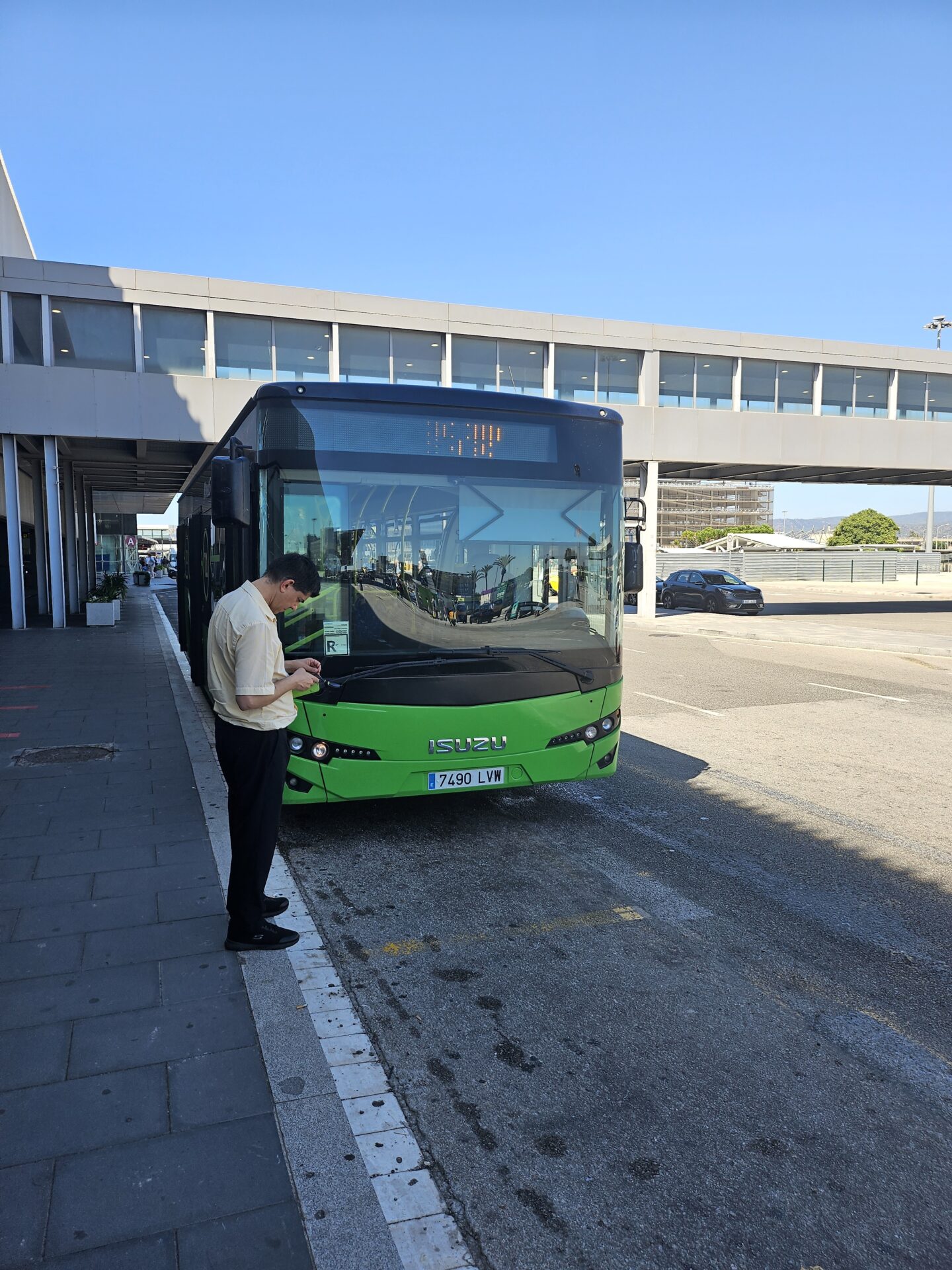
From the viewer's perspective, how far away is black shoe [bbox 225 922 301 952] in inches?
161

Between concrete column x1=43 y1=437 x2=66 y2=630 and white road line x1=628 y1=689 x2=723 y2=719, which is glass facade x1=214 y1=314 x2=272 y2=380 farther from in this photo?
white road line x1=628 y1=689 x2=723 y2=719

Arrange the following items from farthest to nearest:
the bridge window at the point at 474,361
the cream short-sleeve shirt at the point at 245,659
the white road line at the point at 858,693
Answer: the bridge window at the point at 474,361, the white road line at the point at 858,693, the cream short-sleeve shirt at the point at 245,659

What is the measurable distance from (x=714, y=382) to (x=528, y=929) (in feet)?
86.6

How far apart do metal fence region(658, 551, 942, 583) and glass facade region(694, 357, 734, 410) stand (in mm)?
30114

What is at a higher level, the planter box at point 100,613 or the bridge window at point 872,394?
the bridge window at point 872,394

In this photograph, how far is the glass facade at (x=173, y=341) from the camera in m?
21.9

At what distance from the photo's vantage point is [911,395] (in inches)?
1163

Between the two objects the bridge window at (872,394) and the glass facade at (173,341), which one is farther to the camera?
the bridge window at (872,394)

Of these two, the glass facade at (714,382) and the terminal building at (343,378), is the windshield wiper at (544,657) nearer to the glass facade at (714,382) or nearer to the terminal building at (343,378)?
the terminal building at (343,378)

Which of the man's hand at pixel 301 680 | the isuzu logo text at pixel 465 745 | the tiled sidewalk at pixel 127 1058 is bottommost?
the tiled sidewalk at pixel 127 1058

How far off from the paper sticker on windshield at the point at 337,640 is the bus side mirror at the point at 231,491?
0.83 meters

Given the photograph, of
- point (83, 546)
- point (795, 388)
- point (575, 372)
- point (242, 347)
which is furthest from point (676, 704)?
point (83, 546)

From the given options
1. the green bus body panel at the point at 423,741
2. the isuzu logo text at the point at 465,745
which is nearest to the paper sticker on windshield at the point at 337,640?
the green bus body panel at the point at 423,741

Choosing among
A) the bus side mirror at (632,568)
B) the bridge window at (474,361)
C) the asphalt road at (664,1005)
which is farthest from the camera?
the bridge window at (474,361)
